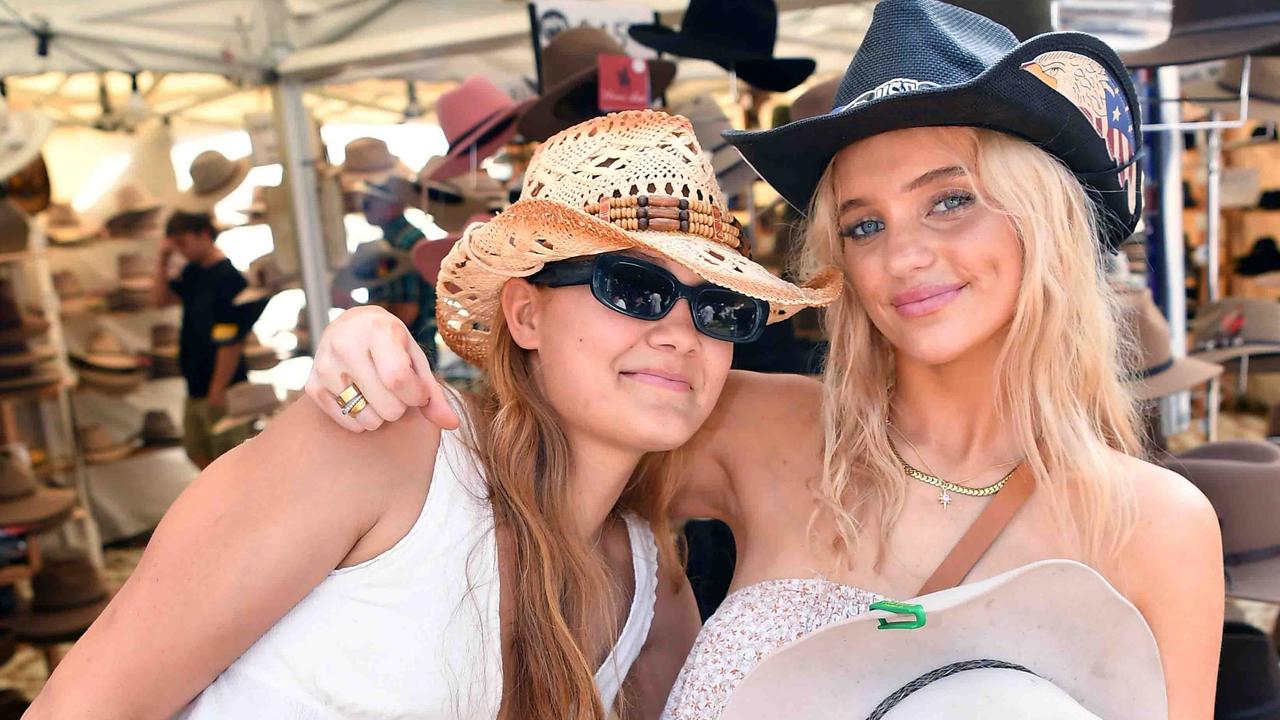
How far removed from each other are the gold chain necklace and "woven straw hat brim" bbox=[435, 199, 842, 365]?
386mm

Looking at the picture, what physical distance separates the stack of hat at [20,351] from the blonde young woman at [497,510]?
2.88 metres

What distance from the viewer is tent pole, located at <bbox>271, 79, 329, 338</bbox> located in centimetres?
481

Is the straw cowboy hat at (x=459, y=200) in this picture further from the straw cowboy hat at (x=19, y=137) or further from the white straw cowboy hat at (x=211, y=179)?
the straw cowboy hat at (x=19, y=137)

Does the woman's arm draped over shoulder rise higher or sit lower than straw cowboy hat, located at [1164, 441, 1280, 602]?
higher

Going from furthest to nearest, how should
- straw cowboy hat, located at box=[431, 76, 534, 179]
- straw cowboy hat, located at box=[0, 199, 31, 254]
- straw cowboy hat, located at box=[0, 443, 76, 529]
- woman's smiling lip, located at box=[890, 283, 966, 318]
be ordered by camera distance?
straw cowboy hat, located at box=[0, 199, 31, 254] → straw cowboy hat, located at box=[0, 443, 76, 529] → straw cowboy hat, located at box=[431, 76, 534, 179] → woman's smiling lip, located at box=[890, 283, 966, 318]

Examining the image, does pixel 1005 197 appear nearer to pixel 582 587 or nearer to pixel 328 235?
pixel 582 587

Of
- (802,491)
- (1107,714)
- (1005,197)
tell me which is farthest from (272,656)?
(1005,197)

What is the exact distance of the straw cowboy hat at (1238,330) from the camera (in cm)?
451

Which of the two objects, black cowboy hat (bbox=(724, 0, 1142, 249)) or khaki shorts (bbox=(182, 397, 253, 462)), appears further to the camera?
khaki shorts (bbox=(182, 397, 253, 462))

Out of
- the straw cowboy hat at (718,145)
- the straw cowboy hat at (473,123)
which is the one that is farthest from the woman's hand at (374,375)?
the straw cowboy hat at (473,123)

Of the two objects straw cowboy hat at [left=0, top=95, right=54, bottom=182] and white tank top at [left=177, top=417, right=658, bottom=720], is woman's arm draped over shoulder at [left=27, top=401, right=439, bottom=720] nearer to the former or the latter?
white tank top at [left=177, top=417, right=658, bottom=720]

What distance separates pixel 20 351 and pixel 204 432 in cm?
106

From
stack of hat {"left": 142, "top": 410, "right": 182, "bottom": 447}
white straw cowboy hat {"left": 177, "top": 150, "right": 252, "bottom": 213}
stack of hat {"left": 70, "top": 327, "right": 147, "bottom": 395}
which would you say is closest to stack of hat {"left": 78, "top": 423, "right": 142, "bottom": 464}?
stack of hat {"left": 142, "top": 410, "right": 182, "bottom": 447}

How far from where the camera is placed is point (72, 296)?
14.9ft
